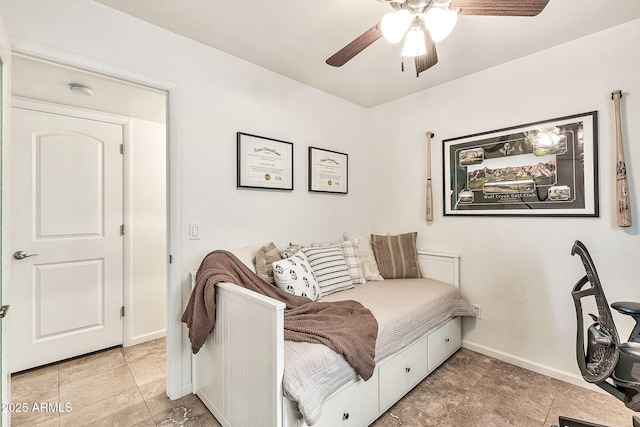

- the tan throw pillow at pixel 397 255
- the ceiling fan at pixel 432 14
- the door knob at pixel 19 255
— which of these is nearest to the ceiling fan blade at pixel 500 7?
the ceiling fan at pixel 432 14

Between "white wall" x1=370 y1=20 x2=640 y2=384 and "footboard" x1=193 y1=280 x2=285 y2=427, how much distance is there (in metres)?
2.00

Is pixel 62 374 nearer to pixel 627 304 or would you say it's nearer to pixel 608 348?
pixel 608 348

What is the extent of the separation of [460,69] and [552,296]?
193cm

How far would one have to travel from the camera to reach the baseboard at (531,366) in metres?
2.02

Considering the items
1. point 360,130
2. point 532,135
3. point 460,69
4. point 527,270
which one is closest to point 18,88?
point 360,130

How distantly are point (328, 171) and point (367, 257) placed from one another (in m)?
0.93

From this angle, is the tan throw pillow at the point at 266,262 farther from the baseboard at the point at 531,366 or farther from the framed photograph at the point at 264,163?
the baseboard at the point at 531,366

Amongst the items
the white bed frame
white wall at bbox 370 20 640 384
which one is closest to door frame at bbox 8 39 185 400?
the white bed frame

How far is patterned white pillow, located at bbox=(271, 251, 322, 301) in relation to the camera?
6.14 ft

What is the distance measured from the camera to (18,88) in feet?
6.98

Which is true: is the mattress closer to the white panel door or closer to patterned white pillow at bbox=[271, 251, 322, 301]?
patterned white pillow at bbox=[271, 251, 322, 301]

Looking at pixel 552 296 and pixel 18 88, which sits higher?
pixel 18 88

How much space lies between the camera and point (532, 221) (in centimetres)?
223

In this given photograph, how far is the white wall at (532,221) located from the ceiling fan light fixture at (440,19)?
1.50 metres
